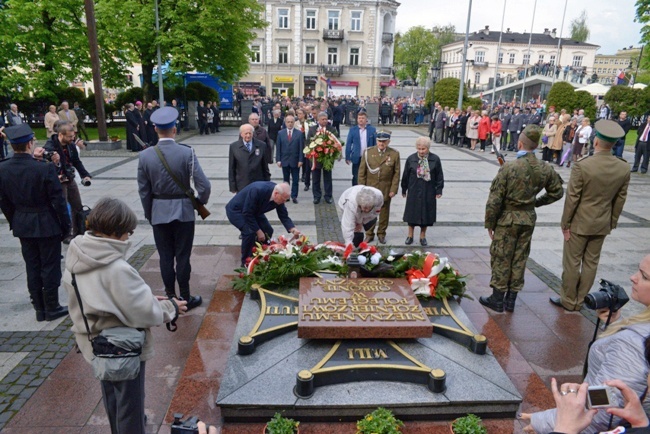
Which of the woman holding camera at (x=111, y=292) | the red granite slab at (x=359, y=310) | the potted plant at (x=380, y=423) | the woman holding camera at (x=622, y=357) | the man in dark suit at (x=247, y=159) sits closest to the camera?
the woman holding camera at (x=622, y=357)

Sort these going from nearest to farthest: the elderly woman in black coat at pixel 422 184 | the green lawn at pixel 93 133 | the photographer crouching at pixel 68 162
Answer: the photographer crouching at pixel 68 162 < the elderly woman in black coat at pixel 422 184 < the green lawn at pixel 93 133

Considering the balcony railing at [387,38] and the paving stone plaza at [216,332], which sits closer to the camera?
the paving stone plaza at [216,332]

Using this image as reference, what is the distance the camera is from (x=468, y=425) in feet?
11.1

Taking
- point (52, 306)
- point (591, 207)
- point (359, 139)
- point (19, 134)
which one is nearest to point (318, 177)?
point (359, 139)

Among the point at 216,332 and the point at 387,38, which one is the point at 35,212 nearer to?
the point at 216,332

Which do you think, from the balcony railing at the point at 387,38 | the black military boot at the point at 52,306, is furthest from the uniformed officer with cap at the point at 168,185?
the balcony railing at the point at 387,38

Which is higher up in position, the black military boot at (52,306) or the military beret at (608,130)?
the military beret at (608,130)

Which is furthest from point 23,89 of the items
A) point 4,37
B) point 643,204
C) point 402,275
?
point 643,204

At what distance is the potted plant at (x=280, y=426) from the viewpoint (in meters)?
3.29

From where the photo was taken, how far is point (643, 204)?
11.4m

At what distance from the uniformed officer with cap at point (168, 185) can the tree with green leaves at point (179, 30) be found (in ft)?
63.7

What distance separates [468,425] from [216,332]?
254cm

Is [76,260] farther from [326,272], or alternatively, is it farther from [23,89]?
[23,89]

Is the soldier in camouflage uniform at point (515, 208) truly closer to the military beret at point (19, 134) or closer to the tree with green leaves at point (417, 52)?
the military beret at point (19, 134)
